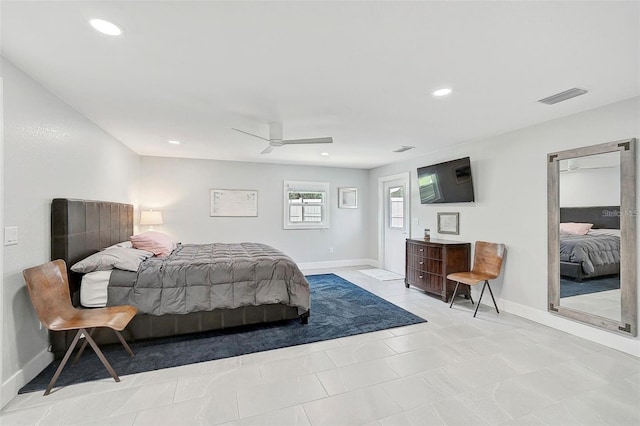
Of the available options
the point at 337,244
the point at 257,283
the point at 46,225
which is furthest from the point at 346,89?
the point at 337,244

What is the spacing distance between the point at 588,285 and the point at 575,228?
614 mm

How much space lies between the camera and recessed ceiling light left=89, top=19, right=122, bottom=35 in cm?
164

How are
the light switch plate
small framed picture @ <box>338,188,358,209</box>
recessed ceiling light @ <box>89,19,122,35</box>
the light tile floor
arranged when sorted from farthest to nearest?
small framed picture @ <box>338,188,358,209</box> < the light switch plate < the light tile floor < recessed ceiling light @ <box>89,19,122,35</box>

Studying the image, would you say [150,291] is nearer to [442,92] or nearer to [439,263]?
[442,92]

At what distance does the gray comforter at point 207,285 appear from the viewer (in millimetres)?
2818

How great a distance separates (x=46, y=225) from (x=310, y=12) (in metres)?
2.74

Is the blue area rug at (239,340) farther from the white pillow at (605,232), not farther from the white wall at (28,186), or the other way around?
the white pillow at (605,232)

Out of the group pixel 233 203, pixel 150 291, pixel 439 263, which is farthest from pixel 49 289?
pixel 439 263

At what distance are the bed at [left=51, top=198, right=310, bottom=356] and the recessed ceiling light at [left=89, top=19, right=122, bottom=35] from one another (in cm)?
165

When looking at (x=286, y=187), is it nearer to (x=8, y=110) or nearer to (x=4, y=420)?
(x=8, y=110)

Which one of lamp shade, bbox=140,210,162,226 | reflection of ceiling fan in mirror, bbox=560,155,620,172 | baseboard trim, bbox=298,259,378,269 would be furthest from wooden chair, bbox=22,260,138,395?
reflection of ceiling fan in mirror, bbox=560,155,620,172

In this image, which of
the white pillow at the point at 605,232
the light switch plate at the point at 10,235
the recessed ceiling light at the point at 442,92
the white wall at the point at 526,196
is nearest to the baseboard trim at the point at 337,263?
the white wall at the point at 526,196

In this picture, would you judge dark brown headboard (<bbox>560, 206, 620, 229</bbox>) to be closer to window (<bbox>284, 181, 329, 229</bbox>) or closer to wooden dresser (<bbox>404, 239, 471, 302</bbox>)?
wooden dresser (<bbox>404, 239, 471, 302</bbox>)

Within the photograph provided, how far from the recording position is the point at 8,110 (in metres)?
2.05
